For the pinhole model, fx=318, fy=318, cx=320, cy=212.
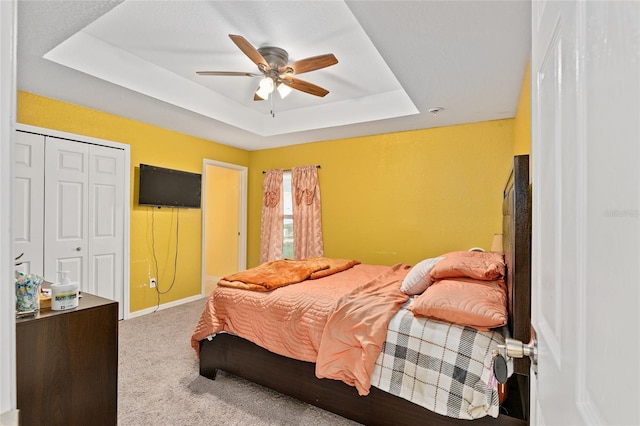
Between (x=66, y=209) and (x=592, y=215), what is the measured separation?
4077 millimetres

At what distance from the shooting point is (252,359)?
227 cm

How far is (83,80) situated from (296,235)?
3149 millimetres

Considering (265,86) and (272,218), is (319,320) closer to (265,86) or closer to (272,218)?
(265,86)

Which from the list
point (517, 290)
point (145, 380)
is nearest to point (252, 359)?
point (145, 380)

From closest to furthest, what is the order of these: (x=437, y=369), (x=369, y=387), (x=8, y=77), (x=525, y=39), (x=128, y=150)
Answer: (x=8, y=77) < (x=437, y=369) < (x=369, y=387) < (x=525, y=39) < (x=128, y=150)

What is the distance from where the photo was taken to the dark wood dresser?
1356mm

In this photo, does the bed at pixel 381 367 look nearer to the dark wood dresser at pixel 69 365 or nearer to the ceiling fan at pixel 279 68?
the dark wood dresser at pixel 69 365

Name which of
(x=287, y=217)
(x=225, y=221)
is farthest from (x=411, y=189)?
(x=225, y=221)

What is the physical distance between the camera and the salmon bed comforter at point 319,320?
181 cm

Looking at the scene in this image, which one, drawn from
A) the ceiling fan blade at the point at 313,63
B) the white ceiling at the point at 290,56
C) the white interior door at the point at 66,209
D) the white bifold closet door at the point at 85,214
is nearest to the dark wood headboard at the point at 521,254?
the white ceiling at the point at 290,56

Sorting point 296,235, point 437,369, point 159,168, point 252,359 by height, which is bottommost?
point 252,359

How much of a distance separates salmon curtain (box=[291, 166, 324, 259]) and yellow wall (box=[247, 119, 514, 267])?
108 millimetres

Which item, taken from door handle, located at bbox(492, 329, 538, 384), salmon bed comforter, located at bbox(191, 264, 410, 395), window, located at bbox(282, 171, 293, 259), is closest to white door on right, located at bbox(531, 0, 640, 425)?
door handle, located at bbox(492, 329, 538, 384)

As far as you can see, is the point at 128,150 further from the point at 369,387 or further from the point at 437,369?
the point at 437,369
